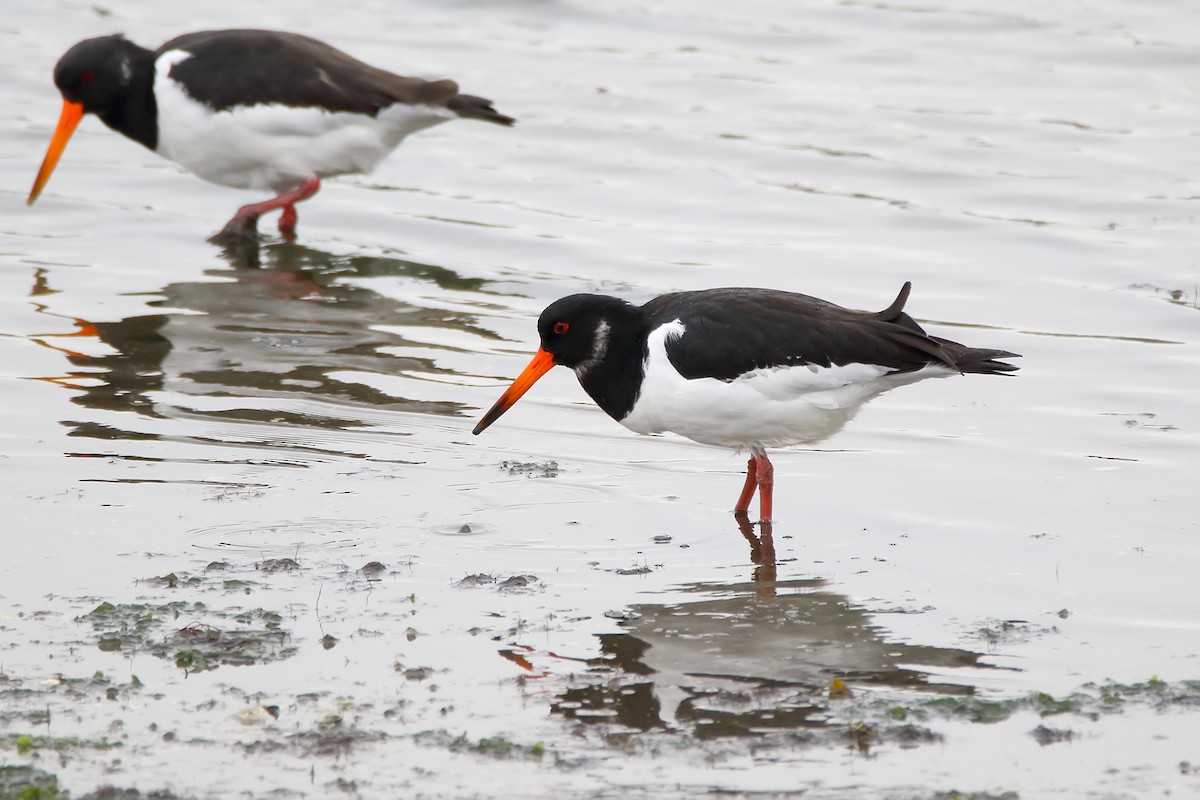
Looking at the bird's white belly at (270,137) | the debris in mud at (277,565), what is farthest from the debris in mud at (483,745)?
the bird's white belly at (270,137)

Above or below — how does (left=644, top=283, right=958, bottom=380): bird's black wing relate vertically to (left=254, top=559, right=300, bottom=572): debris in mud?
above

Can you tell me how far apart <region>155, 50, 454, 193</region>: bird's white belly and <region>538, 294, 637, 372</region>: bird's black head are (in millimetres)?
4567

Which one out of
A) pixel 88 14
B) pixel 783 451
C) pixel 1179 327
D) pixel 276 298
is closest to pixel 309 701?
pixel 783 451

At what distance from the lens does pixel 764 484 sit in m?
6.53

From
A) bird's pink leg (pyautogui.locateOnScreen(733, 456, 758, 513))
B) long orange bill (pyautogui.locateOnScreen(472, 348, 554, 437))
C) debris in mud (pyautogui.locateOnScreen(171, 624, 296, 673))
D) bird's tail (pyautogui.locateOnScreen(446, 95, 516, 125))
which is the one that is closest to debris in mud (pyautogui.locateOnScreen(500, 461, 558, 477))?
long orange bill (pyautogui.locateOnScreen(472, 348, 554, 437))

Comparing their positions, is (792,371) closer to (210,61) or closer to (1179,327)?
(1179,327)

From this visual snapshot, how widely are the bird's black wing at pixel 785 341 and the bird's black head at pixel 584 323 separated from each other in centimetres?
34

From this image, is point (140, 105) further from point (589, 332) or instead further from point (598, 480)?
point (598, 480)

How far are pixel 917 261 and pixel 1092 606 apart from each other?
17.3 ft

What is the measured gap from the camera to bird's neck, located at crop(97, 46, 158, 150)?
10930mm

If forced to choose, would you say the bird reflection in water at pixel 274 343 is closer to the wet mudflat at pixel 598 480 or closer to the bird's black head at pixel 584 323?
the wet mudflat at pixel 598 480

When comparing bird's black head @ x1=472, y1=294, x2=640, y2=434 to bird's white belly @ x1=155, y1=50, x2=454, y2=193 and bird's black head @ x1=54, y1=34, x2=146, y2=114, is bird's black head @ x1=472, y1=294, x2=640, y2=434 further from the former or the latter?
bird's black head @ x1=54, y1=34, x2=146, y2=114

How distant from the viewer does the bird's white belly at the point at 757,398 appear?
633 cm

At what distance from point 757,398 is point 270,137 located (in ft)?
18.3
